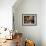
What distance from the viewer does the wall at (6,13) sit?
14.6 feet

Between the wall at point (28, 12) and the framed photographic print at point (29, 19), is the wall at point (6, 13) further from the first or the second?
the framed photographic print at point (29, 19)

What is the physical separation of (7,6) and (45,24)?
5.48 ft

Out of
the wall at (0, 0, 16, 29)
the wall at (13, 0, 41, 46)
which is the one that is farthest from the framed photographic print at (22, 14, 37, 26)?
the wall at (0, 0, 16, 29)

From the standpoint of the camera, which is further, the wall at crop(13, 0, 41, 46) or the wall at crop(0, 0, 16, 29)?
the wall at crop(13, 0, 41, 46)

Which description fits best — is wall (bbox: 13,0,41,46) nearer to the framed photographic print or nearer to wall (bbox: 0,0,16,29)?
the framed photographic print

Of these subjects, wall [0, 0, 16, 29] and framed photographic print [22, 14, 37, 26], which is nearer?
wall [0, 0, 16, 29]

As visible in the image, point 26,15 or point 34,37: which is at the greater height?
point 26,15

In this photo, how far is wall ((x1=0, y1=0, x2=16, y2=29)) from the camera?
446 centimetres

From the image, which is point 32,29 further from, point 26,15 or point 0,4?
point 0,4

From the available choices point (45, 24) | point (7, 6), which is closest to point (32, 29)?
point (45, 24)

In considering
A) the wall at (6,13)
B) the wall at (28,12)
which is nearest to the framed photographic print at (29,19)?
the wall at (28,12)

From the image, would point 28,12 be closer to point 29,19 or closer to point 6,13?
point 29,19

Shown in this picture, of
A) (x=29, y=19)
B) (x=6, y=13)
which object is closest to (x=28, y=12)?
(x=29, y=19)

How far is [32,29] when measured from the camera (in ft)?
18.7
